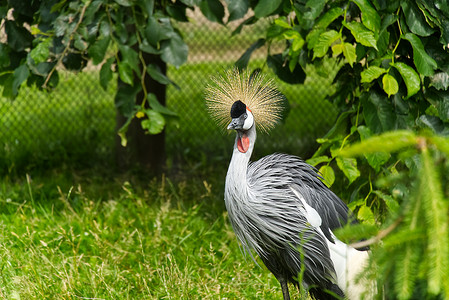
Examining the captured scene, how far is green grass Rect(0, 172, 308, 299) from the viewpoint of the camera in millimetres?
2594

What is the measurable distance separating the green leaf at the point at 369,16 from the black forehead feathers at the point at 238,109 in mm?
627

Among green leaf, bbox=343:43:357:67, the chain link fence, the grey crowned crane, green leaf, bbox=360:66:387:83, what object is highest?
green leaf, bbox=343:43:357:67

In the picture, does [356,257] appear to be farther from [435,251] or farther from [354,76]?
Answer: [435,251]

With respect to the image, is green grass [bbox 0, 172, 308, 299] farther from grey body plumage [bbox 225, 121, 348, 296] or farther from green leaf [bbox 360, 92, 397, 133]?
green leaf [bbox 360, 92, 397, 133]

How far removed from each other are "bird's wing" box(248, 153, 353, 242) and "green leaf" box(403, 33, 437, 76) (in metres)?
0.62

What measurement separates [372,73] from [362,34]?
18cm

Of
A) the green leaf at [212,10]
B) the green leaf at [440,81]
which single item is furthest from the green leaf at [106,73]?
the green leaf at [440,81]

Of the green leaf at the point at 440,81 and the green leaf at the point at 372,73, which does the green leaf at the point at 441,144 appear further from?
the green leaf at the point at 440,81

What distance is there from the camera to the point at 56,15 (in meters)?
3.11

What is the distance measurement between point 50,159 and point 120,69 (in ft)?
6.23

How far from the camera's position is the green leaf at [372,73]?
2578 mm

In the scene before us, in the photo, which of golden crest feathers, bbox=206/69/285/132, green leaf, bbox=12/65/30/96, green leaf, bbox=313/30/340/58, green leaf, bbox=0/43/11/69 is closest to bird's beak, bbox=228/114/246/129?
golden crest feathers, bbox=206/69/285/132

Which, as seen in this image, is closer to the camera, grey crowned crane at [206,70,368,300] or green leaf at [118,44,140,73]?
grey crowned crane at [206,70,368,300]

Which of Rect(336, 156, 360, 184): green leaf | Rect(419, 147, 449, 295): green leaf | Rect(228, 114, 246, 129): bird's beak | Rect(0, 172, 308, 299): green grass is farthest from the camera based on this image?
Rect(336, 156, 360, 184): green leaf
